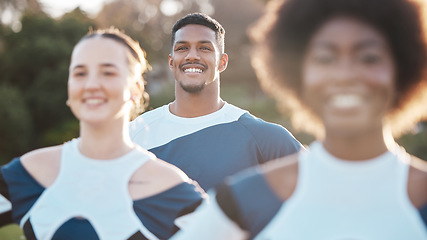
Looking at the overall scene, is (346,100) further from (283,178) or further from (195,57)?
(195,57)

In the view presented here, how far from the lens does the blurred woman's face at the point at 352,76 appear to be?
2135 mm

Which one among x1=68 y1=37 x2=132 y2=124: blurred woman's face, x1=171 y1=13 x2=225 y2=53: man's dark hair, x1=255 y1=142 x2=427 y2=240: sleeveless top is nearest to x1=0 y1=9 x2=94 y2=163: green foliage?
x1=171 y1=13 x2=225 y2=53: man's dark hair

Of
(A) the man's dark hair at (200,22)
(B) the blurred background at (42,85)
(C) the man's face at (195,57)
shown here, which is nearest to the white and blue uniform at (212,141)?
(C) the man's face at (195,57)

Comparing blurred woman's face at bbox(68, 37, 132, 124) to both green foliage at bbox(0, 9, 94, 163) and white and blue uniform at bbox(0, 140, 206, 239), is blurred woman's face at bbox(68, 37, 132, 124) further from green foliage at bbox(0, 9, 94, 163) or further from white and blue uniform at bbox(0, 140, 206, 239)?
green foliage at bbox(0, 9, 94, 163)

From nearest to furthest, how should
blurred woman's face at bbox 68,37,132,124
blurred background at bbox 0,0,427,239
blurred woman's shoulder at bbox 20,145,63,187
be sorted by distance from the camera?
blurred woman's face at bbox 68,37,132,124 → blurred woman's shoulder at bbox 20,145,63,187 → blurred background at bbox 0,0,427,239

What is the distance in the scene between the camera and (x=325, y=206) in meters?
2.20

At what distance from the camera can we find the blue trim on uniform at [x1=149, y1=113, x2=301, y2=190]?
4512mm

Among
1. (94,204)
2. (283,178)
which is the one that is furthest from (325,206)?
(94,204)

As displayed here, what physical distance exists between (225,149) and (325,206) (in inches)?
97.3

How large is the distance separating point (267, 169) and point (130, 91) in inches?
38.0

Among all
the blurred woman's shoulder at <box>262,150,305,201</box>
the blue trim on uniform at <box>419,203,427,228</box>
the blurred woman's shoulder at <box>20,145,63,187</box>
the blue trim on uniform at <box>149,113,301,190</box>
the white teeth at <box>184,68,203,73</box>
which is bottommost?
the blue trim on uniform at <box>149,113,301,190</box>

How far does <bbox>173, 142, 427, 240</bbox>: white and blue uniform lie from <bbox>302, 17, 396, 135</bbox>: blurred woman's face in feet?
0.54

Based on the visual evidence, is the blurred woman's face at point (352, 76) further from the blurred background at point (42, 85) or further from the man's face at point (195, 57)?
the blurred background at point (42, 85)

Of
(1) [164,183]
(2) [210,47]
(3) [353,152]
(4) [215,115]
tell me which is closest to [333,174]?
(3) [353,152]
